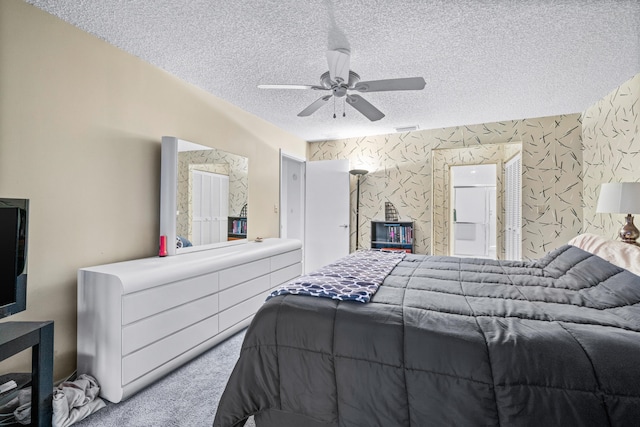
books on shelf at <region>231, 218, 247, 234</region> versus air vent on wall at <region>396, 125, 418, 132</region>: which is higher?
air vent on wall at <region>396, 125, 418, 132</region>

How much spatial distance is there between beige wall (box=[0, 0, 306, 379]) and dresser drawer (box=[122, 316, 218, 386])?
1.71 ft

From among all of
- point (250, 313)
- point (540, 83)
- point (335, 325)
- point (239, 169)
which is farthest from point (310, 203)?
point (335, 325)

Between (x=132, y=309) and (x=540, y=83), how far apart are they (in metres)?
4.00

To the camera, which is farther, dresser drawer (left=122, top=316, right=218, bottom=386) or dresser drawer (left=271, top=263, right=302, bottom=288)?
dresser drawer (left=271, top=263, right=302, bottom=288)

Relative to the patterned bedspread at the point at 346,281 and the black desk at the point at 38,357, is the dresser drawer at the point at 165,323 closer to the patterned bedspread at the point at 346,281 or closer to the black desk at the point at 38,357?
the black desk at the point at 38,357

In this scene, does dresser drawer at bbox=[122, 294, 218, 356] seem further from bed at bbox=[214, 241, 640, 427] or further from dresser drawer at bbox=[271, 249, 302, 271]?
dresser drawer at bbox=[271, 249, 302, 271]

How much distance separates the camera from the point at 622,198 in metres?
2.25

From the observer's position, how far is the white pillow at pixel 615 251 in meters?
1.86

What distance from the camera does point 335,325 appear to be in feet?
4.48

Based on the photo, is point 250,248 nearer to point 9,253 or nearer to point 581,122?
point 9,253

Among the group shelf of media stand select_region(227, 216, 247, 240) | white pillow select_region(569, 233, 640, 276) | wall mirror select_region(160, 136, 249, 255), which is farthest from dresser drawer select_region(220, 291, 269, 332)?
white pillow select_region(569, 233, 640, 276)

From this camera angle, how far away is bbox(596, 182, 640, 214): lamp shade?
2189mm

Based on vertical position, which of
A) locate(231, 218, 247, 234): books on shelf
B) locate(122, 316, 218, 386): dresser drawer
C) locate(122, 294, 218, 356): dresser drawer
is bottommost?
locate(122, 316, 218, 386): dresser drawer

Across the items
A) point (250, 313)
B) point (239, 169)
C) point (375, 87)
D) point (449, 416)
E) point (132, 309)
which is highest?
point (375, 87)
